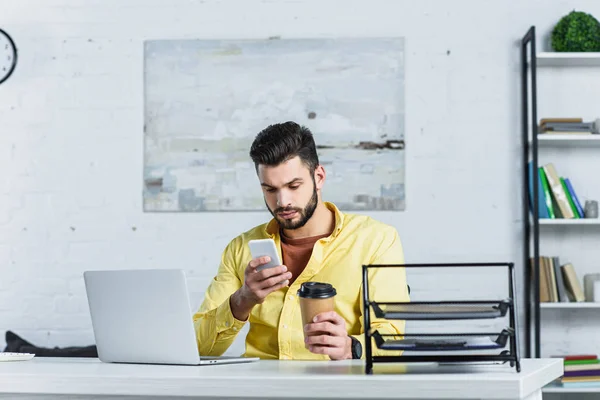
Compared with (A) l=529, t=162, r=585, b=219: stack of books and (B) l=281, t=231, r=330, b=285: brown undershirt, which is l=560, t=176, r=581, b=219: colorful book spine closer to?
(A) l=529, t=162, r=585, b=219: stack of books

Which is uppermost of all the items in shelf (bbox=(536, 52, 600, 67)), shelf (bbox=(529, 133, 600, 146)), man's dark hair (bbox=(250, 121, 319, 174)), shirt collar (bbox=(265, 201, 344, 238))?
shelf (bbox=(536, 52, 600, 67))

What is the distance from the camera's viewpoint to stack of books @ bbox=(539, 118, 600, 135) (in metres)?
3.53

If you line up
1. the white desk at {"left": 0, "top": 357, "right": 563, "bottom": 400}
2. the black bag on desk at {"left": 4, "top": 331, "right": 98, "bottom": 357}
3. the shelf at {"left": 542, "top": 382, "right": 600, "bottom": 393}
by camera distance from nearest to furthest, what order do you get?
the white desk at {"left": 0, "top": 357, "right": 563, "bottom": 400} → the shelf at {"left": 542, "top": 382, "right": 600, "bottom": 393} → the black bag on desk at {"left": 4, "top": 331, "right": 98, "bottom": 357}

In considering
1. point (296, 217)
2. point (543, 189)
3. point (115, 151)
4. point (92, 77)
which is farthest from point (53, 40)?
point (543, 189)

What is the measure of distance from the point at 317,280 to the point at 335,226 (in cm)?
20

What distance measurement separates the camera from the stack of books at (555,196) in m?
3.52

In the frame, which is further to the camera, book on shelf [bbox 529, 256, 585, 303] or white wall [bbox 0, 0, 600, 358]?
white wall [bbox 0, 0, 600, 358]

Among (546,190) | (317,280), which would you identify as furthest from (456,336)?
(546,190)

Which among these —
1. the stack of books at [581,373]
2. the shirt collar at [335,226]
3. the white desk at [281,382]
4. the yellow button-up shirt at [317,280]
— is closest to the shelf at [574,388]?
the stack of books at [581,373]

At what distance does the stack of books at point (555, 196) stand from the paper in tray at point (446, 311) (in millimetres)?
2110

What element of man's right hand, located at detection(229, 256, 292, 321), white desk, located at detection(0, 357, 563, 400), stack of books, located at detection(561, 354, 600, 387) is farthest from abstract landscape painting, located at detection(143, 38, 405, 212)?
white desk, located at detection(0, 357, 563, 400)

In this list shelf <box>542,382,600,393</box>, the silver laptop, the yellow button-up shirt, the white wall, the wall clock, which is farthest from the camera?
the wall clock

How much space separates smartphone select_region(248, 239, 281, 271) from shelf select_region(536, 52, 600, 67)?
7.10 feet

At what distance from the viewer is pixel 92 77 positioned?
152 inches
